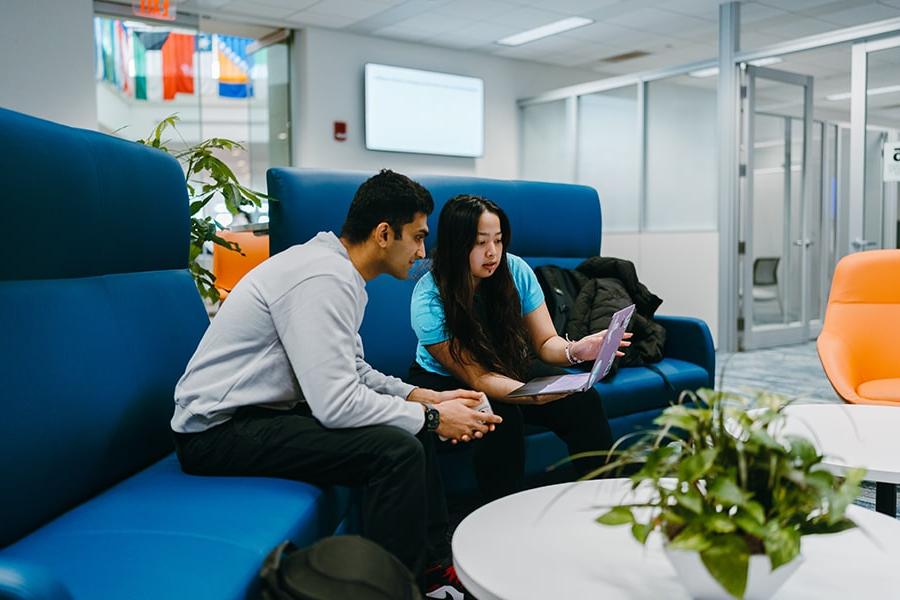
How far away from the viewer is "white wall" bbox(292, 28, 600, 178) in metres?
6.45

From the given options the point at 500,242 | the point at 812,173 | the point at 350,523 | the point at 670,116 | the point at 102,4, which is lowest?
the point at 350,523

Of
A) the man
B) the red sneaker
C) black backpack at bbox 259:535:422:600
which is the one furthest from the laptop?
black backpack at bbox 259:535:422:600

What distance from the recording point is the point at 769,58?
557 cm

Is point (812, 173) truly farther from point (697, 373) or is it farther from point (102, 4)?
point (102, 4)

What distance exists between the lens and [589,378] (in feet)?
6.17

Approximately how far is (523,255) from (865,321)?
4.38 feet

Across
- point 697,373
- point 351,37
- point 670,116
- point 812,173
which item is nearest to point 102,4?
point 351,37

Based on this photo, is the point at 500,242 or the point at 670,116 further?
the point at 670,116

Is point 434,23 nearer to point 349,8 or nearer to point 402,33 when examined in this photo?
point 402,33

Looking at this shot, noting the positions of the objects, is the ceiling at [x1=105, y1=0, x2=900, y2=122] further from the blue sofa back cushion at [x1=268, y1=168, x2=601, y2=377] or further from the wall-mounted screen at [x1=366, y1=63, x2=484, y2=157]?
the blue sofa back cushion at [x1=268, y1=168, x2=601, y2=377]

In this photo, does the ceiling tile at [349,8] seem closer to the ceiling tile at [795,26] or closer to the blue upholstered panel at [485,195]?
the ceiling tile at [795,26]

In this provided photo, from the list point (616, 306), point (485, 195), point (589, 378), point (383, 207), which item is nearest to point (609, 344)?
point (589, 378)

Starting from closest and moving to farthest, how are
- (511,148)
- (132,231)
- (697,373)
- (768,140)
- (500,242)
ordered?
(132,231), (500,242), (697,373), (768,140), (511,148)

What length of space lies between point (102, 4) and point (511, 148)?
12.6 feet
